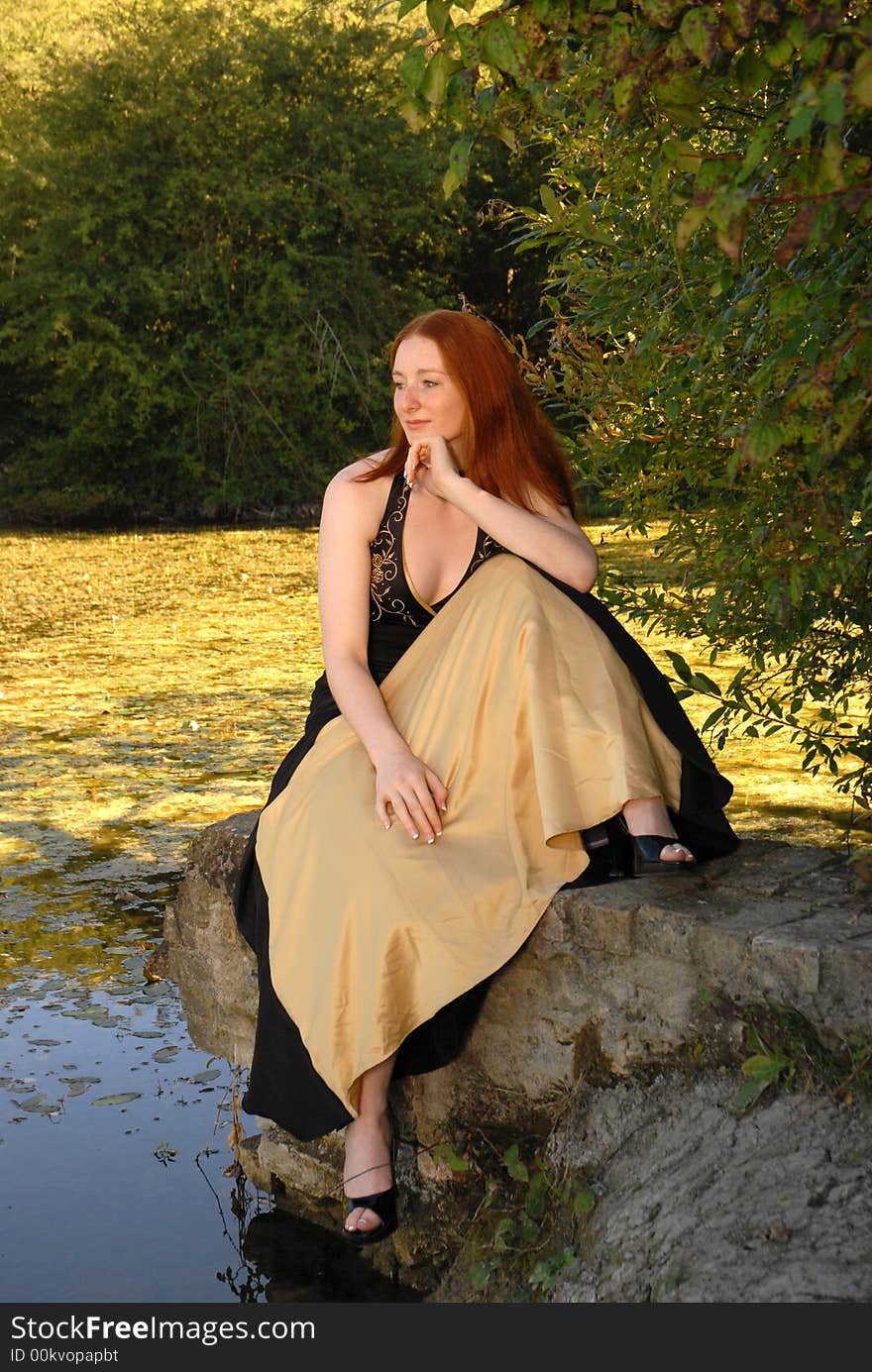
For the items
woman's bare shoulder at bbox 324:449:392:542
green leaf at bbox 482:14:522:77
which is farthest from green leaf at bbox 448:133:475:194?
woman's bare shoulder at bbox 324:449:392:542

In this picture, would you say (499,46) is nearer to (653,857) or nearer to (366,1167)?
(653,857)

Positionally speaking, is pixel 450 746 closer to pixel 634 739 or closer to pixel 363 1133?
pixel 634 739

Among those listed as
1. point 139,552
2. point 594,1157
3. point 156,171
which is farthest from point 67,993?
point 156,171

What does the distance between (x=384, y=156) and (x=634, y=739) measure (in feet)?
75.2

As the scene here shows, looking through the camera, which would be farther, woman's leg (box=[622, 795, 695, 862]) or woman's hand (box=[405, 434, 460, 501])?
woman's hand (box=[405, 434, 460, 501])

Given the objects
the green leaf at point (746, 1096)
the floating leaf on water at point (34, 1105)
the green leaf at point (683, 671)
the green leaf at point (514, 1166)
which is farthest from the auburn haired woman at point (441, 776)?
the floating leaf on water at point (34, 1105)

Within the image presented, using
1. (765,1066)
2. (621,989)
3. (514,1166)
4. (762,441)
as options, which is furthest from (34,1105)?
(762,441)

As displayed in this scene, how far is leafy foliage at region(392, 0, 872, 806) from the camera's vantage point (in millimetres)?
1854

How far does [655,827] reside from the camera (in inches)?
120

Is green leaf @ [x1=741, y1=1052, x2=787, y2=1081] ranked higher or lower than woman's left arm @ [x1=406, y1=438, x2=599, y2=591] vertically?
lower

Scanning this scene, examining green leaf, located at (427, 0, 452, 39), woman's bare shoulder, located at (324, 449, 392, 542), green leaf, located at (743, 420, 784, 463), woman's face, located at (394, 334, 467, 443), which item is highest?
green leaf, located at (427, 0, 452, 39)

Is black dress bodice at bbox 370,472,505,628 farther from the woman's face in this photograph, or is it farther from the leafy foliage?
the leafy foliage

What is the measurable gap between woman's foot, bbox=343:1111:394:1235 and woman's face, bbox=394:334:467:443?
1.45 metres

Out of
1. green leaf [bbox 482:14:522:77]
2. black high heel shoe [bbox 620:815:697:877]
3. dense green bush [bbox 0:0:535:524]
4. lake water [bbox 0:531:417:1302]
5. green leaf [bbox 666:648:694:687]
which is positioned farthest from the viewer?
dense green bush [bbox 0:0:535:524]
